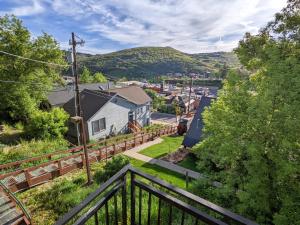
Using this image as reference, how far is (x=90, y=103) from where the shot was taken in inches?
886

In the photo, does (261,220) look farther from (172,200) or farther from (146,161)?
(146,161)

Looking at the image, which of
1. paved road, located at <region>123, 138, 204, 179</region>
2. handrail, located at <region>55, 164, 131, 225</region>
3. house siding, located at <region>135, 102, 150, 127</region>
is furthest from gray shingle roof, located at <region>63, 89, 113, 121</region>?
handrail, located at <region>55, 164, 131, 225</region>

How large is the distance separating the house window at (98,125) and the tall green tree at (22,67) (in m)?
5.90

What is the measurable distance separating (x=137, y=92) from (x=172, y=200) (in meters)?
27.3

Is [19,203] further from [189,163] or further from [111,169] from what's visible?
[189,163]

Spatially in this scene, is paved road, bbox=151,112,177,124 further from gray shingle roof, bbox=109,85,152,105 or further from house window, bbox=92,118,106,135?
house window, bbox=92,118,106,135

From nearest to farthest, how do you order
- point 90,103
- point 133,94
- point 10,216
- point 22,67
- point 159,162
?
point 10,216 < point 159,162 < point 22,67 < point 90,103 < point 133,94

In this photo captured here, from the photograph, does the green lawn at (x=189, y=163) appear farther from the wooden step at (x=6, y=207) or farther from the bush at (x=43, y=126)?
the wooden step at (x=6, y=207)

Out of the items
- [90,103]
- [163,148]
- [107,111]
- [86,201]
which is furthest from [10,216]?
[90,103]

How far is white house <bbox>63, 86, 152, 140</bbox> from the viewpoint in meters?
21.1

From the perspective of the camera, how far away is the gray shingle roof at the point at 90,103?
21203 mm

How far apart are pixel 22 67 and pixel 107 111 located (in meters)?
8.93

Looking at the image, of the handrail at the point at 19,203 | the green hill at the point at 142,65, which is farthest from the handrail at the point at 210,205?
the green hill at the point at 142,65

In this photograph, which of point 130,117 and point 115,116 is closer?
point 115,116
